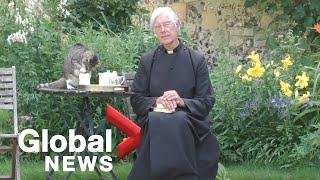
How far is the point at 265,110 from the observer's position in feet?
24.1

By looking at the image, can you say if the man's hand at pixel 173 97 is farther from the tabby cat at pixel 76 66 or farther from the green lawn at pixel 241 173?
the green lawn at pixel 241 173

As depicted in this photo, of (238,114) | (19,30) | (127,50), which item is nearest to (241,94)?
(238,114)

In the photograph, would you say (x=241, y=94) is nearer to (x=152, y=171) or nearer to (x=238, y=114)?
(x=238, y=114)

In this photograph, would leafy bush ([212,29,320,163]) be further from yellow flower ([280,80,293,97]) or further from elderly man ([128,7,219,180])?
elderly man ([128,7,219,180])

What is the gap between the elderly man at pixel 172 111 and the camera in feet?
16.5

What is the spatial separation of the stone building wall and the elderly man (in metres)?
5.00

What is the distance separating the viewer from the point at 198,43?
34.4 ft

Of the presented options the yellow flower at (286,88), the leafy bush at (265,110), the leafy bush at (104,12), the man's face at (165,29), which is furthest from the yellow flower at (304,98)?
the leafy bush at (104,12)

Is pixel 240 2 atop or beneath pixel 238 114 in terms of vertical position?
atop

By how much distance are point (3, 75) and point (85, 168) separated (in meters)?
1.06

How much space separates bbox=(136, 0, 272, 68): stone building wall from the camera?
10336mm

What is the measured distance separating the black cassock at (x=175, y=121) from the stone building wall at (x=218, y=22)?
197 inches

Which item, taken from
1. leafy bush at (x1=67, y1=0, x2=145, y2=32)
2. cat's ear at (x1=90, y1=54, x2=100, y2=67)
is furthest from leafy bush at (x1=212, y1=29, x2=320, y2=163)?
leafy bush at (x1=67, y1=0, x2=145, y2=32)

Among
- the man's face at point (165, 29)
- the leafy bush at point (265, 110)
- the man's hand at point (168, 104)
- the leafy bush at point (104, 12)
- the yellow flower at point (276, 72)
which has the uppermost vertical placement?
the leafy bush at point (104, 12)
